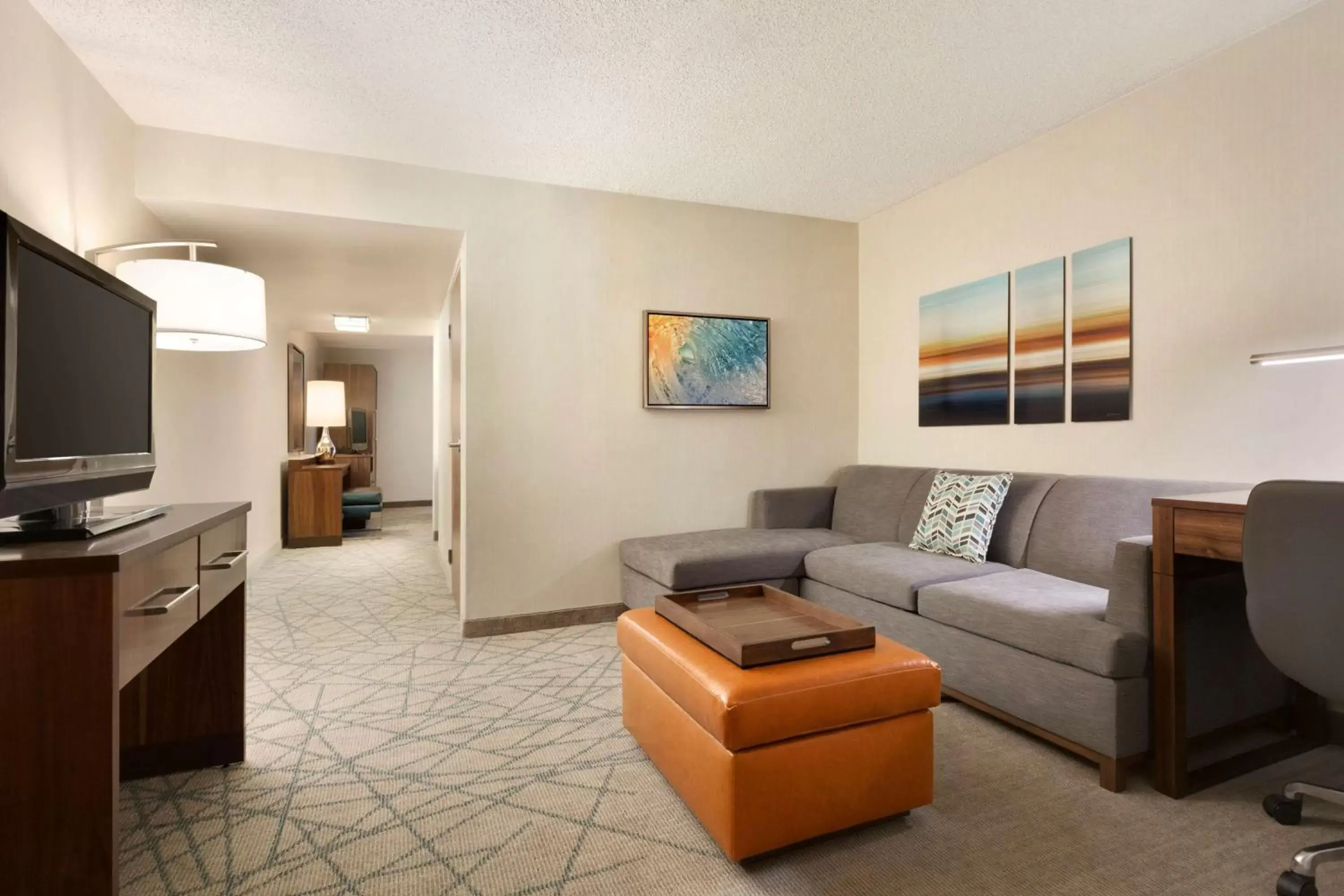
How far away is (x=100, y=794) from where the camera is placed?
4.05 feet

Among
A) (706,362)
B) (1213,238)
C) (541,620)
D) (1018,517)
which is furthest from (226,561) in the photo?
(1213,238)

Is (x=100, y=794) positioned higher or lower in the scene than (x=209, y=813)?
higher

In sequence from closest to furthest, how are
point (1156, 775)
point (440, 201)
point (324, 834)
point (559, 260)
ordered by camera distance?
point (324, 834) < point (1156, 775) < point (440, 201) < point (559, 260)

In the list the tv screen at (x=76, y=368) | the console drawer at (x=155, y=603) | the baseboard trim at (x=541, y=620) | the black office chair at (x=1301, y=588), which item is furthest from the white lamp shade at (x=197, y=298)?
the black office chair at (x=1301, y=588)

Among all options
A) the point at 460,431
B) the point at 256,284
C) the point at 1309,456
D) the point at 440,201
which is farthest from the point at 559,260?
the point at 1309,456

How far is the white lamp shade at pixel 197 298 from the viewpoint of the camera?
2424mm

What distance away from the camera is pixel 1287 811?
5.91ft

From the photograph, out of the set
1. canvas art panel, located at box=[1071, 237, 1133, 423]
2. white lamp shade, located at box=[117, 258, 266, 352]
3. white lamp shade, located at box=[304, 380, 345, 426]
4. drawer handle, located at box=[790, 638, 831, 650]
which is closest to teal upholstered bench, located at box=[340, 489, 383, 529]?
white lamp shade, located at box=[304, 380, 345, 426]

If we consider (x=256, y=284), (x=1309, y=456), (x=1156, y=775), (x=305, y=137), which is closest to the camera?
(x=1156, y=775)

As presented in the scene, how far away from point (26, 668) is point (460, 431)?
267 cm

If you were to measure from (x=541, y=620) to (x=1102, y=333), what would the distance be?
3.10 m

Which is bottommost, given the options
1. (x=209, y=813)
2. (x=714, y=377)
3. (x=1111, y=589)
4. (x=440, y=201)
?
(x=209, y=813)

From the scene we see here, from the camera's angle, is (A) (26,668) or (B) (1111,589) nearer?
(A) (26,668)

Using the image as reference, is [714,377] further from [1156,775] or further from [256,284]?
[1156,775]
